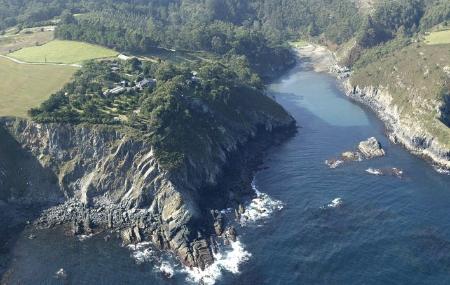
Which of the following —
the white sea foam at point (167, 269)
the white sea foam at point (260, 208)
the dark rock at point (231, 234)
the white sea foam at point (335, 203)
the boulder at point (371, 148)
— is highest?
the boulder at point (371, 148)

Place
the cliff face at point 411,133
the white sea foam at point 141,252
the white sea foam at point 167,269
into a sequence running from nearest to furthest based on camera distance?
the white sea foam at point 167,269
the white sea foam at point 141,252
the cliff face at point 411,133

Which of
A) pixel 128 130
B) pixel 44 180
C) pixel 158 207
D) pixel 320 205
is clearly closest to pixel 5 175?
pixel 44 180

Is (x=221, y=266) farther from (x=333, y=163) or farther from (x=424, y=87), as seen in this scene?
(x=424, y=87)

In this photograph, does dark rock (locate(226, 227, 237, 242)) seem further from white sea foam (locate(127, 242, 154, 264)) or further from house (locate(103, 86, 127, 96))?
house (locate(103, 86, 127, 96))

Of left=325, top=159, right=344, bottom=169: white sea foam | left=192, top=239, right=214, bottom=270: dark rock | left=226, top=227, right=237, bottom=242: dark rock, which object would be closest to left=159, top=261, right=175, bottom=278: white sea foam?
left=192, top=239, right=214, bottom=270: dark rock

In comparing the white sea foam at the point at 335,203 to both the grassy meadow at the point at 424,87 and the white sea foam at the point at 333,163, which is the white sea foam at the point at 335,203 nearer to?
the white sea foam at the point at 333,163

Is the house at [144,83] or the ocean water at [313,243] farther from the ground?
the house at [144,83]

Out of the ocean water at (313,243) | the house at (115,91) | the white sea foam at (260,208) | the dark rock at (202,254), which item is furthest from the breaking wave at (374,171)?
the house at (115,91)
